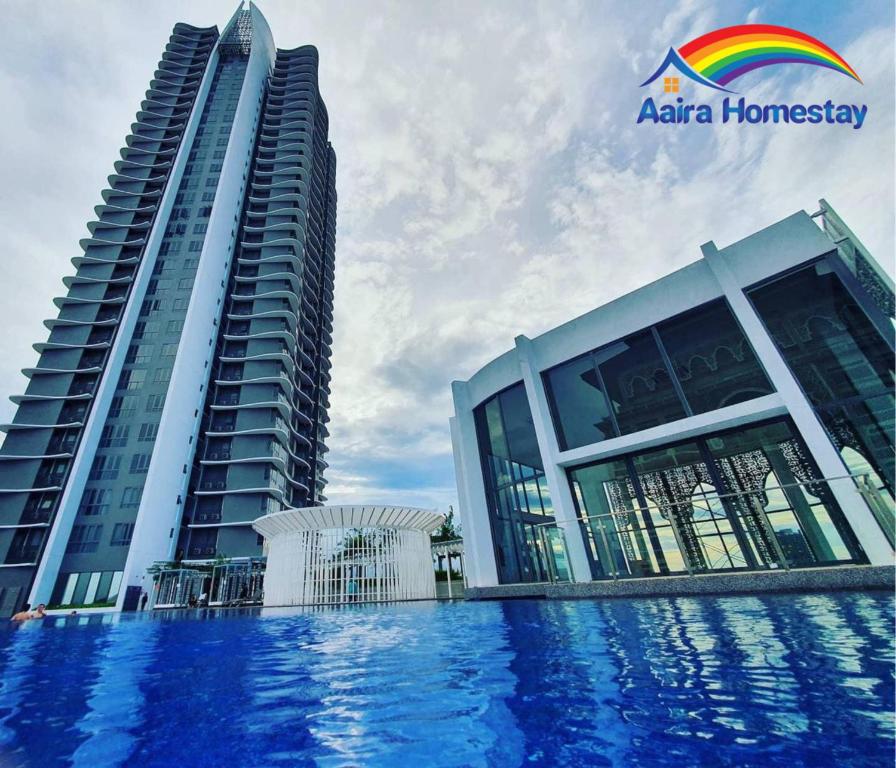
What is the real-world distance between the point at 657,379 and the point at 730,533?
541cm

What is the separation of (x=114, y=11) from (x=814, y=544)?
122ft

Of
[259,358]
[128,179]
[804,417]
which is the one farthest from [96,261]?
[804,417]

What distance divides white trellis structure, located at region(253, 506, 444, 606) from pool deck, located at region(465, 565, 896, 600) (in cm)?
999

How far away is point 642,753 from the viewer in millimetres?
1845

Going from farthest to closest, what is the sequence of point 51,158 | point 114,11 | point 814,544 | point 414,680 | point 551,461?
1. point 51,158
2. point 114,11
3. point 551,461
4. point 814,544
5. point 414,680

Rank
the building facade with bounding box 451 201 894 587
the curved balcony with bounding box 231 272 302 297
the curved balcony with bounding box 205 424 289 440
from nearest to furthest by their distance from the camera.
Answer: the building facade with bounding box 451 201 894 587 < the curved balcony with bounding box 205 424 289 440 < the curved balcony with bounding box 231 272 302 297

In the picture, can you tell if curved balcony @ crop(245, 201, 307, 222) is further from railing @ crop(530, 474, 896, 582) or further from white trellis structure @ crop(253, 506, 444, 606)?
railing @ crop(530, 474, 896, 582)

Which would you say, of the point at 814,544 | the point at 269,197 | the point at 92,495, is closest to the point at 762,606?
the point at 814,544

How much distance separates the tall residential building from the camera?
36094 mm

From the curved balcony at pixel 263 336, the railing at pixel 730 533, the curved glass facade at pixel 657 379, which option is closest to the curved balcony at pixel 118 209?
the curved balcony at pixel 263 336

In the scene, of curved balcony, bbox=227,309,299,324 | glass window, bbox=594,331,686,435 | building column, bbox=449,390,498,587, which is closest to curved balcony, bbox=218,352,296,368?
curved balcony, bbox=227,309,299,324

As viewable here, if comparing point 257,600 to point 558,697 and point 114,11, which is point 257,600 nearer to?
point 558,697

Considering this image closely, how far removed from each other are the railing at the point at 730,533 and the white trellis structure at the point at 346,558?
10.8 m

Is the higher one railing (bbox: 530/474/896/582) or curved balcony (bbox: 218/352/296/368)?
curved balcony (bbox: 218/352/296/368)
